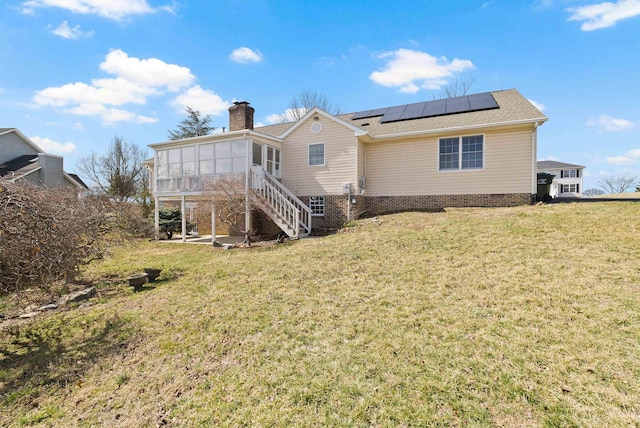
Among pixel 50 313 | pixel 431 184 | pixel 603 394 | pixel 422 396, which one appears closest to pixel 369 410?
pixel 422 396

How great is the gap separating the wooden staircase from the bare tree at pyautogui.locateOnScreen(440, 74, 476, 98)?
22829 millimetres

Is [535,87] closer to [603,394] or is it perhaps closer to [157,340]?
[603,394]

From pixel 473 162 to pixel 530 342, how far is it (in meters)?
10.7

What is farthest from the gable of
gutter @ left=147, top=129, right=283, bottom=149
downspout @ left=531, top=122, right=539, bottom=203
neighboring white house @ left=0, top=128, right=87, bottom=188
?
downspout @ left=531, top=122, right=539, bottom=203

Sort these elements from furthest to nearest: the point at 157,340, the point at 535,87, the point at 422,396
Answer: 1. the point at 535,87
2. the point at 157,340
3. the point at 422,396

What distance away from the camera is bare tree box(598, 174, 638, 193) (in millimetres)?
48562

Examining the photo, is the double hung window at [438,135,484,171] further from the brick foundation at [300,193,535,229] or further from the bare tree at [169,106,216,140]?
the bare tree at [169,106,216,140]

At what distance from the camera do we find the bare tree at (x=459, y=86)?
90.8ft

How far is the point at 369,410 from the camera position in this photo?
2.94m

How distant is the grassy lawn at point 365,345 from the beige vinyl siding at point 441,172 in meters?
5.08

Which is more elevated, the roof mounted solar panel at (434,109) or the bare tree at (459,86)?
the bare tree at (459,86)

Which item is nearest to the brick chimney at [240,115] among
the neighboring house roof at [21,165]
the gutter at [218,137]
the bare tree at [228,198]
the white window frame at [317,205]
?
the gutter at [218,137]

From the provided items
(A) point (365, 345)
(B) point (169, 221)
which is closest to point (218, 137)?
(B) point (169, 221)

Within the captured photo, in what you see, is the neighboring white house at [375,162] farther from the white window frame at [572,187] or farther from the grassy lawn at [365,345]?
the white window frame at [572,187]
